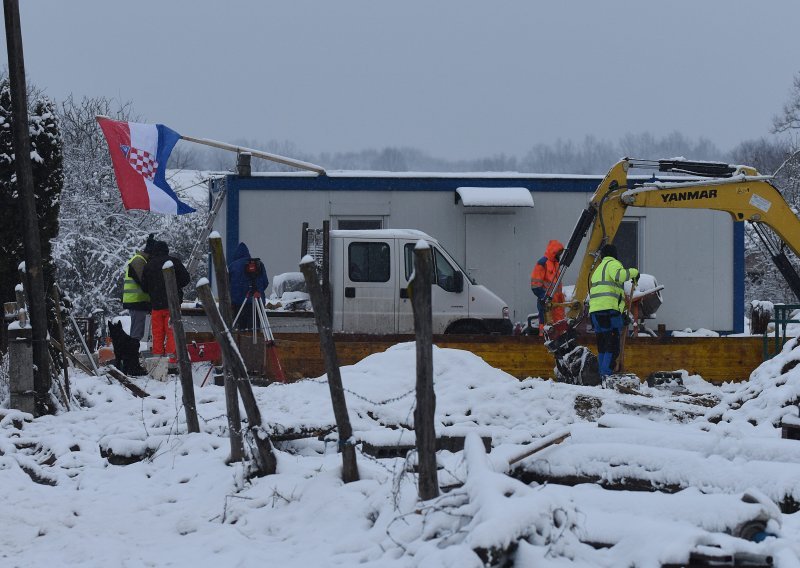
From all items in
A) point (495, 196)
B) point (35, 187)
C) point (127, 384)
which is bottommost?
point (127, 384)

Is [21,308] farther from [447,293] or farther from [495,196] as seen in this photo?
[495,196]

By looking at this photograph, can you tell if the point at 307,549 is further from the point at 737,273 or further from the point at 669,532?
the point at 737,273

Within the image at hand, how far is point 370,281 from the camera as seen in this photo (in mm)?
15812

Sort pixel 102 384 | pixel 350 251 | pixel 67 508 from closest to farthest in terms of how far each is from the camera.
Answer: pixel 67 508 → pixel 102 384 → pixel 350 251

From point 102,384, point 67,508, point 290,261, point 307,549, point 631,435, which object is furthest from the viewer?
point 290,261

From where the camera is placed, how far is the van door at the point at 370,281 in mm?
15789

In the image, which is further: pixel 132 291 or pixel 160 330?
pixel 132 291

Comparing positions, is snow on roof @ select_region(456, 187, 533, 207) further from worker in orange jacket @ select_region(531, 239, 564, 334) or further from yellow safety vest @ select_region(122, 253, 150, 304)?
yellow safety vest @ select_region(122, 253, 150, 304)

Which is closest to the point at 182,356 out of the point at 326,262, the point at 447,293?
the point at 326,262

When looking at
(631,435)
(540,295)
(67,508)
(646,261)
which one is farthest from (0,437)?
(646,261)

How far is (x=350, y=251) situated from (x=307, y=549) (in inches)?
400

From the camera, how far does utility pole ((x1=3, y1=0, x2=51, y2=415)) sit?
10.9 metres

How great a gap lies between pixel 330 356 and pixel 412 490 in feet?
3.13

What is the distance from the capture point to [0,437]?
30.0 ft
